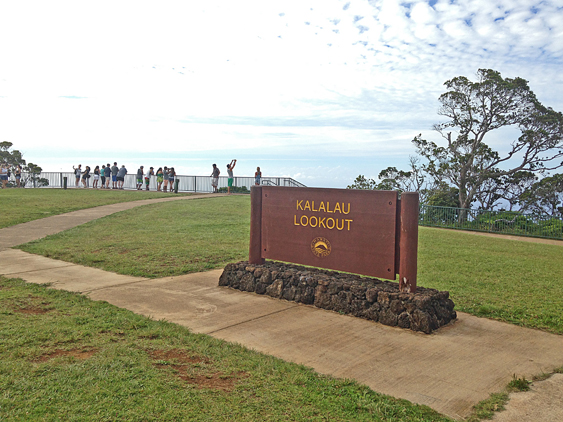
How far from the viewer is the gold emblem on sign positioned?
6.70 m

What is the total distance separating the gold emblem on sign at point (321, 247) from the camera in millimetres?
6699

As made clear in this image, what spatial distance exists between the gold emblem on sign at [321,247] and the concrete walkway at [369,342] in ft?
2.70

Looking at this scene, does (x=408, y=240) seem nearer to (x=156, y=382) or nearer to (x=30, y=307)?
(x=156, y=382)

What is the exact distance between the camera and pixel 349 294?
600cm

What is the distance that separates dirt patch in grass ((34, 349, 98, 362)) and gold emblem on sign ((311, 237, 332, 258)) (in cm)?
332

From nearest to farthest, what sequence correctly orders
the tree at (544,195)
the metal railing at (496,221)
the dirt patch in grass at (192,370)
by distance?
the dirt patch in grass at (192,370) < the metal railing at (496,221) < the tree at (544,195)

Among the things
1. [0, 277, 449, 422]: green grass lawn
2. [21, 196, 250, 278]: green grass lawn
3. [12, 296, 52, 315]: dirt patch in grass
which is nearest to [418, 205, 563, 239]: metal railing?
[21, 196, 250, 278]: green grass lawn

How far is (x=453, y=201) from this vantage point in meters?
29.1

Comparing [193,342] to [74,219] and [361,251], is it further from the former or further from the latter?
[74,219]

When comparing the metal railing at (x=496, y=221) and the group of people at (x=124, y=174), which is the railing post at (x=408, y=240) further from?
the group of people at (x=124, y=174)

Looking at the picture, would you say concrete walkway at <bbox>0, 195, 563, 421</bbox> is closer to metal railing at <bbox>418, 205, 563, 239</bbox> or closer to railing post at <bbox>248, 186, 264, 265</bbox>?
railing post at <bbox>248, 186, 264, 265</bbox>

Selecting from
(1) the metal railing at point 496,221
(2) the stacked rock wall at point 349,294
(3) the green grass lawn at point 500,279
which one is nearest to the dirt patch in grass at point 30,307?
(2) the stacked rock wall at point 349,294

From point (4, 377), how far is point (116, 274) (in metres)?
4.39

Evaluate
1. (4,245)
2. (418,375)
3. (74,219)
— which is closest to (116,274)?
(4,245)
